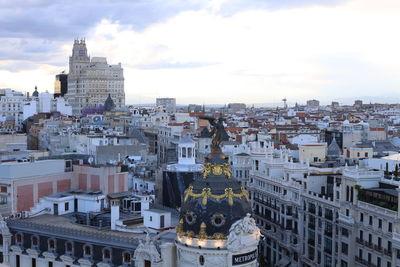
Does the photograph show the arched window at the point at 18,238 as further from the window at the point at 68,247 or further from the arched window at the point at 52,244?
the window at the point at 68,247

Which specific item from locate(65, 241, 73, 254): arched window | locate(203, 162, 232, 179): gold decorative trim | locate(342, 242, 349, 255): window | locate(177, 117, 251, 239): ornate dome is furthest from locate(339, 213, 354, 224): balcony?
locate(65, 241, 73, 254): arched window

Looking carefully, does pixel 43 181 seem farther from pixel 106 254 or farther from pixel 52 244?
pixel 106 254

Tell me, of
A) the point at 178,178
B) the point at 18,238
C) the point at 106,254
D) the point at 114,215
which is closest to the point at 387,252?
the point at 114,215

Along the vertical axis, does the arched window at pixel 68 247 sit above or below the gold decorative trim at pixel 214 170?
below

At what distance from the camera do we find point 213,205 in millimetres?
42031

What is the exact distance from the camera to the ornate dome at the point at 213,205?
137ft

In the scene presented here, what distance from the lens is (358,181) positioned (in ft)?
205

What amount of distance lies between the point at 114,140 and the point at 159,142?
36.8 meters

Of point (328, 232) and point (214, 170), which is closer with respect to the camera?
point (214, 170)

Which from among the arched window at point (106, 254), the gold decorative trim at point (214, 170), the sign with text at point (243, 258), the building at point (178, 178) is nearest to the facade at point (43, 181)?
the building at point (178, 178)

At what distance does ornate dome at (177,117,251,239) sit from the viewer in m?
41.6

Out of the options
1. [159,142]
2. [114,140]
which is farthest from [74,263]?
[159,142]

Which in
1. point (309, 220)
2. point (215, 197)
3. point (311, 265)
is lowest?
point (311, 265)

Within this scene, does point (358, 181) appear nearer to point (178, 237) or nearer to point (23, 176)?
point (178, 237)
